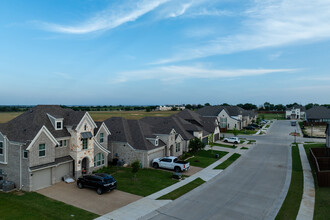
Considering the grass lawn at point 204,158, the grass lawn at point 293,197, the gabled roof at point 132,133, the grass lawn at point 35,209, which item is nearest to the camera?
the grass lawn at point 35,209

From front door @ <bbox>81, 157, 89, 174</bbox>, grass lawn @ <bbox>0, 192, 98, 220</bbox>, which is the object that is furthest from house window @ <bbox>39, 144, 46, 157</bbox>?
front door @ <bbox>81, 157, 89, 174</bbox>

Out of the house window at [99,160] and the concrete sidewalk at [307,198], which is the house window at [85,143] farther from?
the concrete sidewalk at [307,198]

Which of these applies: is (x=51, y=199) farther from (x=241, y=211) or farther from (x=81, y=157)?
(x=241, y=211)

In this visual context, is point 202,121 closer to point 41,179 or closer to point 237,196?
point 237,196

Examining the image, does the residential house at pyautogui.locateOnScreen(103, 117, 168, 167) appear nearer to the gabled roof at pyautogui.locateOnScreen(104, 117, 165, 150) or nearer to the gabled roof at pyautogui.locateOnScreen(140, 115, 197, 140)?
the gabled roof at pyautogui.locateOnScreen(104, 117, 165, 150)

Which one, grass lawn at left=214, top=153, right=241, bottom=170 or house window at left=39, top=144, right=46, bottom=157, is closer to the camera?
house window at left=39, top=144, right=46, bottom=157

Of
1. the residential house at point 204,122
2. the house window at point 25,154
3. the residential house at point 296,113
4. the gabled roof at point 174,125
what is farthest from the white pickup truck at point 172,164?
the residential house at point 296,113

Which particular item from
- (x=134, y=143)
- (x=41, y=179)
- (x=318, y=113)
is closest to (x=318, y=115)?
(x=318, y=113)
